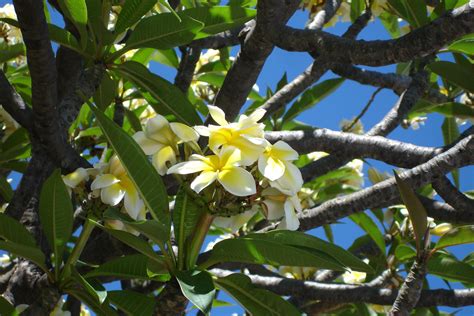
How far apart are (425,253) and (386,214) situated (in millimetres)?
1086

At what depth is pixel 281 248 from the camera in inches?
45.7

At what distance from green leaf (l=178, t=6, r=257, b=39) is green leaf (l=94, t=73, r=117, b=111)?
11.3 inches

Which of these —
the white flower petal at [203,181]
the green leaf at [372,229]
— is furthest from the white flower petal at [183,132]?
the green leaf at [372,229]

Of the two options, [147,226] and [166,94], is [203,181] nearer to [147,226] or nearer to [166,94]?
[147,226]

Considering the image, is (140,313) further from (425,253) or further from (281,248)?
(425,253)

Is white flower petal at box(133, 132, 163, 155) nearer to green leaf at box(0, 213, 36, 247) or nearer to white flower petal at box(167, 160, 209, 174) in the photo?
white flower petal at box(167, 160, 209, 174)

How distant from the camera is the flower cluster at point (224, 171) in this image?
44.2 inches

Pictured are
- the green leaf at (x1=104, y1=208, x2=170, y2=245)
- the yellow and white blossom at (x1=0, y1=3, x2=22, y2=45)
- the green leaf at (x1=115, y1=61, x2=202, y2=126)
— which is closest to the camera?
the green leaf at (x1=104, y1=208, x2=170, y2=245)

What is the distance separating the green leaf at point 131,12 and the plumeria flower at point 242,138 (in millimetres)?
452

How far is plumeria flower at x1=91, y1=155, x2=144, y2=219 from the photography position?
1257 mm

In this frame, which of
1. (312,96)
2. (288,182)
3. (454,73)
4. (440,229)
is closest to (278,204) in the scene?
(288,182)

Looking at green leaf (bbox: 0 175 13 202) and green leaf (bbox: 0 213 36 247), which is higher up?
green leaf (bbox: 0 175 13 202)

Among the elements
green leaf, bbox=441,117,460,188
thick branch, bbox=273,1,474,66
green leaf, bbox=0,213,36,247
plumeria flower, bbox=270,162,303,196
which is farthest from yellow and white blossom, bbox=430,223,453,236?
green leaf, bbox=0,213,36,247

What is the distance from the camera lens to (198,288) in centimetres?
112
